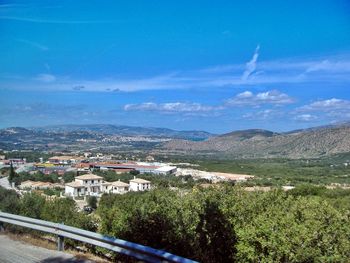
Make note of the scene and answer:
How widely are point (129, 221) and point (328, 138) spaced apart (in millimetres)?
181932

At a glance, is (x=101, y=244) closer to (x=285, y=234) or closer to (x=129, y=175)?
(x=285, y=234)

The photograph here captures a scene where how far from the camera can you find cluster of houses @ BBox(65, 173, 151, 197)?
239 feet

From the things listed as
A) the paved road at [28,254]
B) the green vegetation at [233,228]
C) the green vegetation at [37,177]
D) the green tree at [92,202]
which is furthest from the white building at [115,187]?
the paved road at [28,254]

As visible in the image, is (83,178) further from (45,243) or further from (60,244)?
(60,244)

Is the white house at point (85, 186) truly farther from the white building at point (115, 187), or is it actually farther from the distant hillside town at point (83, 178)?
the white building at point (115, 187)

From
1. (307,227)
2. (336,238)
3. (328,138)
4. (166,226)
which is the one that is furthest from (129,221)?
(328,138)

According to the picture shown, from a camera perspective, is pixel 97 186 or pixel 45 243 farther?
pixel 97 186

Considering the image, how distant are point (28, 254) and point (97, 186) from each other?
75.8 meters

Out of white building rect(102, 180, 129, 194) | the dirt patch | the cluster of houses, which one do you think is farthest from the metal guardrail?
white building rect(102, 180, 129, 194)

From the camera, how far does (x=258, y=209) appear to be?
22.1 metres

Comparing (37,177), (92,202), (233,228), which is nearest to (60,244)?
(233,228)

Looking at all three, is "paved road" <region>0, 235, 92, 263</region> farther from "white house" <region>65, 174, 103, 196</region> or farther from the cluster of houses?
"white house" <region>65, 174, 103, 196</region>

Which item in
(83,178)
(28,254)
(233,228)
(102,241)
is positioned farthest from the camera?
(83,178)

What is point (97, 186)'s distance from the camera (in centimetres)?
8425
